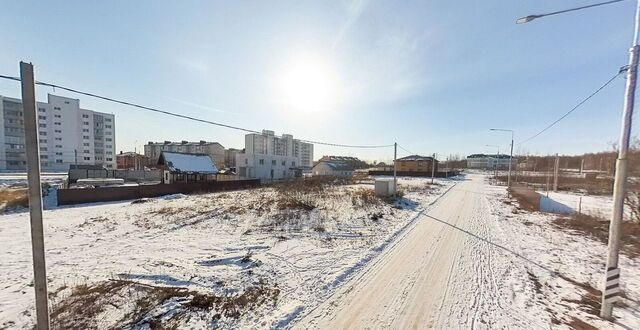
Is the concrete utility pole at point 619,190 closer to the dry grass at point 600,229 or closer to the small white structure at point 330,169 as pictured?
the dry grass at point 600,229

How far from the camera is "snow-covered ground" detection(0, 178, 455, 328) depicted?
5.21m

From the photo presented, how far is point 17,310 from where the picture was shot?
15.8 feet

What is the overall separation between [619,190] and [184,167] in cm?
3633

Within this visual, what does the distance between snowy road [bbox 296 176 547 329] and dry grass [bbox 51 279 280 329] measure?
4.91ft

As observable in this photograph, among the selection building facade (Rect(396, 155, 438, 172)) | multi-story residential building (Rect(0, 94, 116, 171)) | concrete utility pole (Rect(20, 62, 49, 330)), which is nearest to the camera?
concrete utility pole (Rect(20, 62, 49, 330))

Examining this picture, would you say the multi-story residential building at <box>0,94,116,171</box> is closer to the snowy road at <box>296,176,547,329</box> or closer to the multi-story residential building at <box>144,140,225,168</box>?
the multi-story residential building at <box>144,140,225,168</box>

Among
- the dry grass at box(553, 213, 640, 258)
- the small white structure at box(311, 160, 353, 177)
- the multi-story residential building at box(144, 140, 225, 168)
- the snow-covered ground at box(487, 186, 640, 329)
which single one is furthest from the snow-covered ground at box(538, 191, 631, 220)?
the multi-story residential building at box(144, 140, 225, 168)

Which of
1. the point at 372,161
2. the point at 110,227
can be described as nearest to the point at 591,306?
the point at 110,227

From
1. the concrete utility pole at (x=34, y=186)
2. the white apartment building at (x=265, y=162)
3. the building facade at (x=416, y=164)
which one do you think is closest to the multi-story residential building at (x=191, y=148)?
the white apartment building at (x=265, y=162)

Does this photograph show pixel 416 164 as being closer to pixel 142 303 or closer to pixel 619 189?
pixel 619 189

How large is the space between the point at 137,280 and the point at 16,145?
9469cm

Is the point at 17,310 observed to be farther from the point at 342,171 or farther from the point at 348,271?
the point at 342,171

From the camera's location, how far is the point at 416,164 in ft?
225

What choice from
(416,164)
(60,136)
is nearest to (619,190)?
(416,164)
